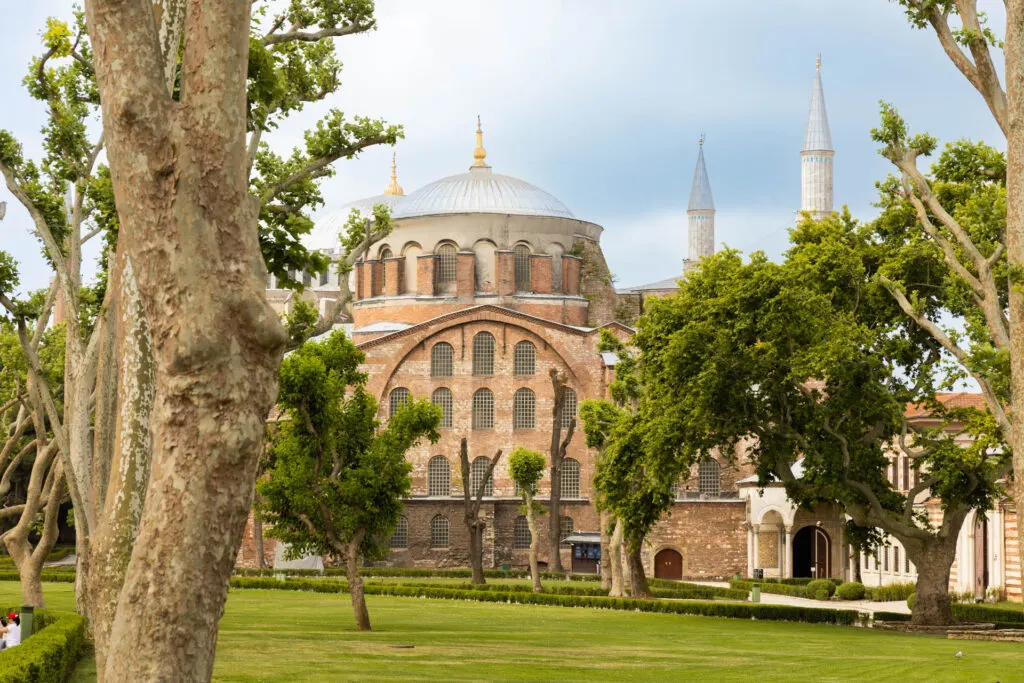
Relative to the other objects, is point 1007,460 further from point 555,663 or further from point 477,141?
point 477,141

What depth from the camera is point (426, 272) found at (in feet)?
214

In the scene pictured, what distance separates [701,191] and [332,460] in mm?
62661

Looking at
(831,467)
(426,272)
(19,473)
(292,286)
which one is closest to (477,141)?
(426,272)

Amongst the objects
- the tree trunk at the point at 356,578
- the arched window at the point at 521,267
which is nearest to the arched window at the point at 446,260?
the arched window at the point at 521,267

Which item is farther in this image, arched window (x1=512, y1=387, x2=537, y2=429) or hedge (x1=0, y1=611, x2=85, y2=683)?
arched window (x1=512, y1=387, x2=537, y2=429)

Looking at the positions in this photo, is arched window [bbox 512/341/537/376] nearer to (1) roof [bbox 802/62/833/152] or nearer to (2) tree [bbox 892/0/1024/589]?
(1) roof [bbox 802/62/833/152]

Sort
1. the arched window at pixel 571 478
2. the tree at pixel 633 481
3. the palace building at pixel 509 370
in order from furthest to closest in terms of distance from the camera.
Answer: the arched window at pixel 571 478, the palace building at pixel 509 370, the tree at pixel 633 481

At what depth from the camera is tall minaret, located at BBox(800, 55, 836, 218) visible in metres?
77.9

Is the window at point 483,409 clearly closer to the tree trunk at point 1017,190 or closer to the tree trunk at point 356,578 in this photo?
the tree trunk at point 356,578

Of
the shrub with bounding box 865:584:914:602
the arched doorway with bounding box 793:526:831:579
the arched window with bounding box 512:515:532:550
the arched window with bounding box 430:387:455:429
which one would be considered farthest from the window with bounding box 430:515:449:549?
the shrub with bounding box 865:584:914:602

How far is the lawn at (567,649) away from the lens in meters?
18.2

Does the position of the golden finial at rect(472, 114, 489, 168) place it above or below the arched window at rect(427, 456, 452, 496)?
above

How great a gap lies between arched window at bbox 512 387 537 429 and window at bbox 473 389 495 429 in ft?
3.38

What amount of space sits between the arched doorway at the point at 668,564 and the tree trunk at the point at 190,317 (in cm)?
5284
